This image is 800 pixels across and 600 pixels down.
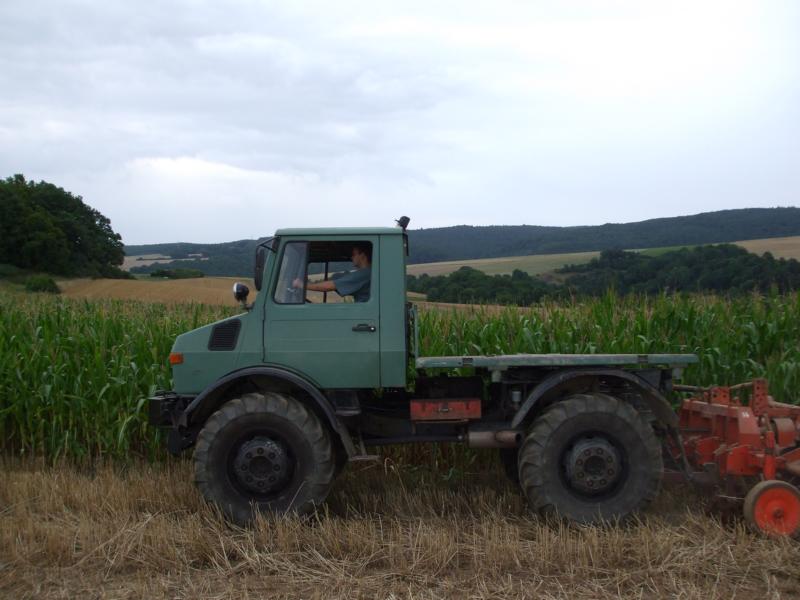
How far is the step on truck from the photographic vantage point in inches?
211

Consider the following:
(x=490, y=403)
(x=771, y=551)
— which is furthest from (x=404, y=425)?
(x=771, y=551)

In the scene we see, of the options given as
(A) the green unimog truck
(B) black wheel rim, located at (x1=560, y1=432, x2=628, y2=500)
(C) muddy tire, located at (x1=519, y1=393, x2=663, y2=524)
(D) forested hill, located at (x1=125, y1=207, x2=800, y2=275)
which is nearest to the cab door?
(A) the green unimog truck

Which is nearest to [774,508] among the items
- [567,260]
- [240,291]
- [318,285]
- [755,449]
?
[755,449]

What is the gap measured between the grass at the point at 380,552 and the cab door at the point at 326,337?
1.12m

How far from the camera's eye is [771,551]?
4.73 meters

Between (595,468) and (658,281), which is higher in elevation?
(658,281)

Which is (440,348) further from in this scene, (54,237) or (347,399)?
(54,237)

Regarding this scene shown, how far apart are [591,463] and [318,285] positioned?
8.39 feet

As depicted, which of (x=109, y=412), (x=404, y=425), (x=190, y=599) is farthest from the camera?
(x=109, y=412)

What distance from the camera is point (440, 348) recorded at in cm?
796

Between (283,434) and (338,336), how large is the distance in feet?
2.84

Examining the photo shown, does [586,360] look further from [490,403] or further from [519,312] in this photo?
[519,312]

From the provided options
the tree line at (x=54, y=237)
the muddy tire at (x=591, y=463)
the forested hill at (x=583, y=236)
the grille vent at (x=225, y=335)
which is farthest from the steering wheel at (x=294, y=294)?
the tree line at (x=54, y=237)

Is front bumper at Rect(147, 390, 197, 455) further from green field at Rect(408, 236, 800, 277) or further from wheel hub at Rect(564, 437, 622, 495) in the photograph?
green field at Rect(408, 236, 800, 277)
